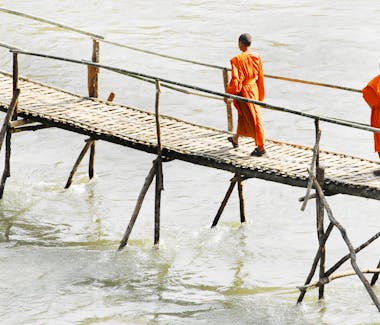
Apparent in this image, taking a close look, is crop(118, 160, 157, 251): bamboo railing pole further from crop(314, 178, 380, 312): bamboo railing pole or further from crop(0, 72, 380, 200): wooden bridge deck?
crop(314, 178, 380, 312): bamboo railing pole

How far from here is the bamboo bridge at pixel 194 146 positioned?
38.8ft

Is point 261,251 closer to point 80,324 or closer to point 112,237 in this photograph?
point 112,237

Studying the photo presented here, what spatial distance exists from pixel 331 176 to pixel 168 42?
446 inches

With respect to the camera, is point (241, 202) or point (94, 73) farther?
point (94, 73)

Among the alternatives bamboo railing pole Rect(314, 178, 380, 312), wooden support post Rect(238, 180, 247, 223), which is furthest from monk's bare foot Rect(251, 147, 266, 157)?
wooden support post Rect(238, 180, 247, 223)

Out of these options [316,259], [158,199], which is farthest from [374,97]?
[158,199]

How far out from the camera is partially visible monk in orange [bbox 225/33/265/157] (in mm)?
12750

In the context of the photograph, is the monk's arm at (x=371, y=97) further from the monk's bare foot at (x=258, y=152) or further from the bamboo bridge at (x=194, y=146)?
the monk's bare foot at (x=258, y=152)

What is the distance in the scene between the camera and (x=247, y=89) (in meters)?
12.9

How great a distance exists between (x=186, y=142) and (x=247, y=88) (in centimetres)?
97

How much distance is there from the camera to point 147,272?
537 inches

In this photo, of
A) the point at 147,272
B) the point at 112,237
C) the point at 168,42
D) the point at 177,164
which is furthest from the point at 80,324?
the point at 168,42

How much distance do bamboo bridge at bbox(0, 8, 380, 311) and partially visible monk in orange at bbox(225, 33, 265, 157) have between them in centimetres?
23

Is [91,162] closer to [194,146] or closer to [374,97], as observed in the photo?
[194,146]
